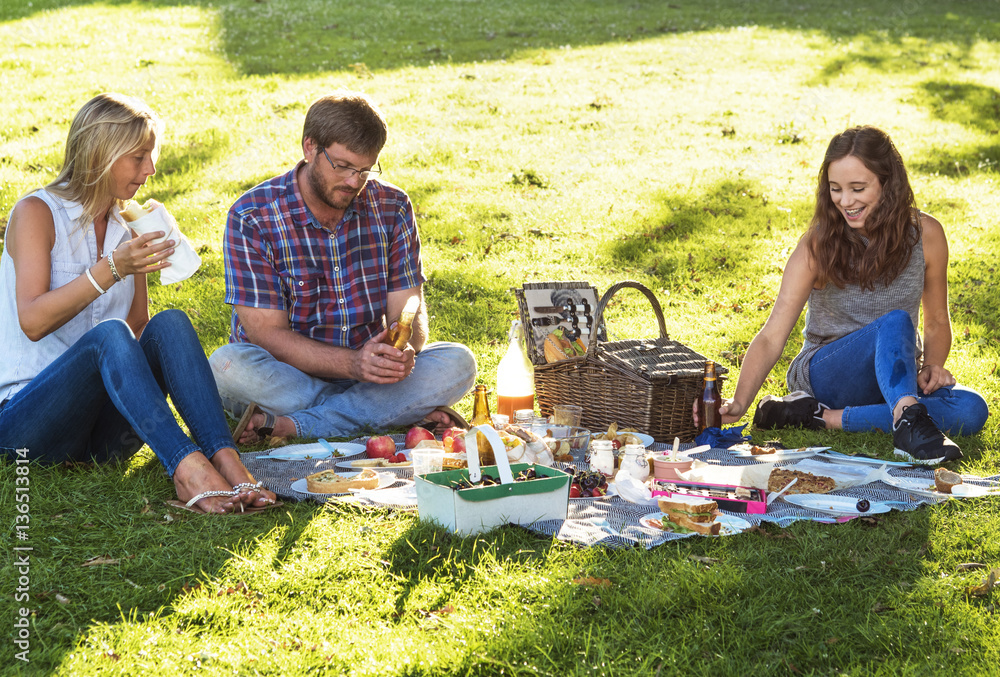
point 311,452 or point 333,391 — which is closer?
point 311,452

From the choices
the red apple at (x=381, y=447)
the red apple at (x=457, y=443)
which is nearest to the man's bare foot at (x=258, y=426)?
the red apple at (x=381, y=447)

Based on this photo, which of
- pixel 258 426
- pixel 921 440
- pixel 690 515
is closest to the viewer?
pixel 690 515

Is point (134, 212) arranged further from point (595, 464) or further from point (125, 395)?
point (595, 464)

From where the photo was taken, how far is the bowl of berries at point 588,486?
4121 millimetres

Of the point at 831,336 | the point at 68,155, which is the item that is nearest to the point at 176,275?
the point at 68,155

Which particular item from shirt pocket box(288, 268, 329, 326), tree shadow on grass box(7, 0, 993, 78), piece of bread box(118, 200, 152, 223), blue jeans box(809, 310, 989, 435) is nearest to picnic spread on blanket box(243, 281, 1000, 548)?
blue jeans box(809, 310, 989, 435)

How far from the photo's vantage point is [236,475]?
3934mm

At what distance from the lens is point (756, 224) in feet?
31.6

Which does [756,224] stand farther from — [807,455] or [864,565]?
[864,565]

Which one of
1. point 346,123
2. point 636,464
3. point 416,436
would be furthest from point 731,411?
point 346,123

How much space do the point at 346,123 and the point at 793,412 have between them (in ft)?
9.46

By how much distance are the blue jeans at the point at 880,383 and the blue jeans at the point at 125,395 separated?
323 cm

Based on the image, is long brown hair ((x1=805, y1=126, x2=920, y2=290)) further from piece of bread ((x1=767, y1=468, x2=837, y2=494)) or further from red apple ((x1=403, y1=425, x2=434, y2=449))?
red apple ((x1=403, y1=425, x2=434, y2=449))

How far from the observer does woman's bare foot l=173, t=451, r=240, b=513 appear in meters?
3.82
